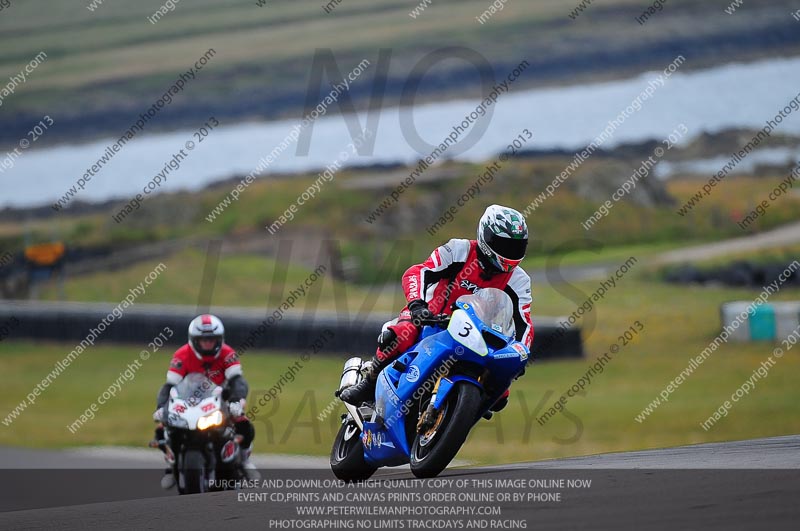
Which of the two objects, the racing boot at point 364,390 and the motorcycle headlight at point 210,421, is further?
the motorcycle headlight at point 210,421

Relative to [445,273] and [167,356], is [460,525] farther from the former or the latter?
[167,356]

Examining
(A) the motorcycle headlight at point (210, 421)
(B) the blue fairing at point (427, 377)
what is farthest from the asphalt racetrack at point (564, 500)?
(A) the motorcycle headlight at point (210, 421)

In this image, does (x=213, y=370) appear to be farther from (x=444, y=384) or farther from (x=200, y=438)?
(x=444, y=384)

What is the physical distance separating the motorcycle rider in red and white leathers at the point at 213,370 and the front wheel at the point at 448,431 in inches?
146

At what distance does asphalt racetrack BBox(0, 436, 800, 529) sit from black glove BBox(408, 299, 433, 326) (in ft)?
3.31

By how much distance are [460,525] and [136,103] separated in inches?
1596

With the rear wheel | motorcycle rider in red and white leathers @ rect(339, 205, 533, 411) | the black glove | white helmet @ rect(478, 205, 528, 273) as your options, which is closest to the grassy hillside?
the rear wheel

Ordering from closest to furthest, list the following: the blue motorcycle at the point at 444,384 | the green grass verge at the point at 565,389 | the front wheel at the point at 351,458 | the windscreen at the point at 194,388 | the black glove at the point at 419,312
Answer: the blue motorcycle at the point at 444,384 → the black glove at the point at 419,312 → the front wheel at the point at 351,458 → the windscreen at the point at 194,388 → the green grass verge at the point at 565,389

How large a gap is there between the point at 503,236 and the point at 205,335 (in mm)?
4155

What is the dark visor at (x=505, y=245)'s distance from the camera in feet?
25.8

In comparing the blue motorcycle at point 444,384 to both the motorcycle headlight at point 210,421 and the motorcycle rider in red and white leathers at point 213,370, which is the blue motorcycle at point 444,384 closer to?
the motorcycle headlight at point 210,421

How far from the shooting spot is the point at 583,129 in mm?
37000

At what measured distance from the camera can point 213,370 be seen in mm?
11273

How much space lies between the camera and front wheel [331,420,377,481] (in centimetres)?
868
